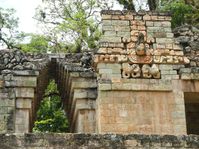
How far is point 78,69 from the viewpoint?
12258mm

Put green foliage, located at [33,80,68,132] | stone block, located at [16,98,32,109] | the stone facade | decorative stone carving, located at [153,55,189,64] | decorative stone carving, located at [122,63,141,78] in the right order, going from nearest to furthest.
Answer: the stone facade < decorative stone carving, located at [122,63,141,78] < decorative stone carving, located at [153,55,189,64] < stone block, located at [16,98,32,109] < green foliage, located at [33,80,68,132]

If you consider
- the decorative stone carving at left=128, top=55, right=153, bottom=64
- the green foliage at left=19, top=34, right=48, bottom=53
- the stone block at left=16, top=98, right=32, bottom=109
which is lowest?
the stone block at left=16, top=98, right=32, bottom=109

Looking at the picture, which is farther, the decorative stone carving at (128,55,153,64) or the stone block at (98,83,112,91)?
the decorative stone carving at (128,55,153,64)

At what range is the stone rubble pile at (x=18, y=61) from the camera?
12.3 metres

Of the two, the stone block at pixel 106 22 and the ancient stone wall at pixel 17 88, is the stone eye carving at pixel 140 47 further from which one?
the ancient stone wall at pixel 17 88

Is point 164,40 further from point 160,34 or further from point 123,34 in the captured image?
point 123,34

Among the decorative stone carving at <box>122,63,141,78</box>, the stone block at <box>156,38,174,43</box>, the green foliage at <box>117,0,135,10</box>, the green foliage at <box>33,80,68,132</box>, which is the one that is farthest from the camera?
the green foliage at <box>117,0,135,10</box>

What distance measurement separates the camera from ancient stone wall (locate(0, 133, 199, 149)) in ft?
20.2

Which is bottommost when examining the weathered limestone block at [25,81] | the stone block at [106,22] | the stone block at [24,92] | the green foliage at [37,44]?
the stone block at [24,92]

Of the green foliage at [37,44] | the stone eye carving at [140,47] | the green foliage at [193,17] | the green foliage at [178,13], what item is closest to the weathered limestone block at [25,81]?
the stone eye carving at [140,47]

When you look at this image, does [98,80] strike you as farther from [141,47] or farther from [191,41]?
[191,41]

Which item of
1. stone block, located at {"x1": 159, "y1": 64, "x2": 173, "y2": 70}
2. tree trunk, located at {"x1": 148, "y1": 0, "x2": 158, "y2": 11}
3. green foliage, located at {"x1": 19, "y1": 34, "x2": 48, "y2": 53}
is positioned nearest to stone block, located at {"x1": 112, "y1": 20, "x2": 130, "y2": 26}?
stone block, located at {"x1": 159, "y1": 64, "x2": 173, "y2": 70}

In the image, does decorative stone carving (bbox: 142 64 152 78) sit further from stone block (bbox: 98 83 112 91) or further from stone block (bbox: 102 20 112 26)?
stone block (bbox: 102 20 112 26)

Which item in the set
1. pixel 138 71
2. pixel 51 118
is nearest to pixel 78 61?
pixel 138 71
